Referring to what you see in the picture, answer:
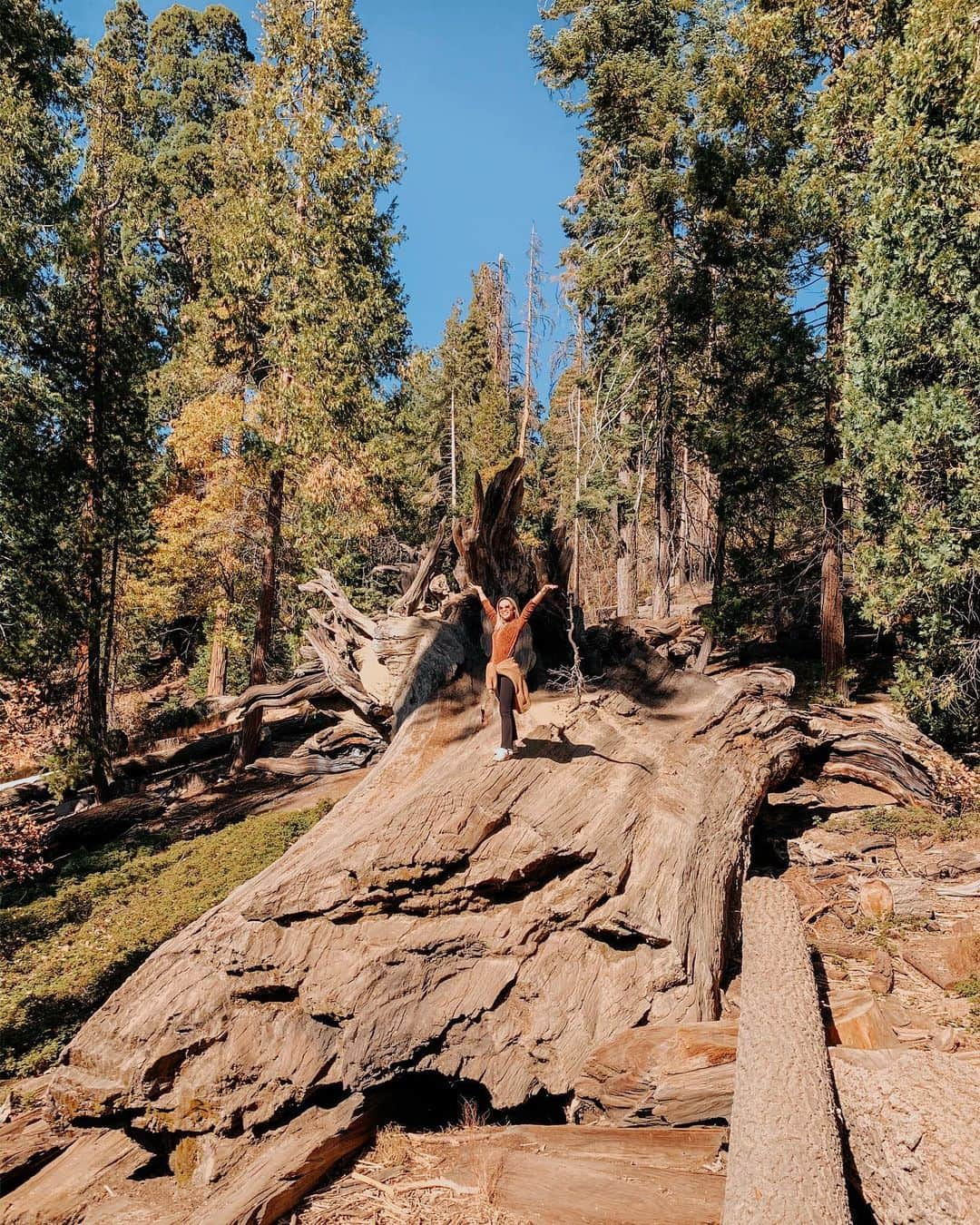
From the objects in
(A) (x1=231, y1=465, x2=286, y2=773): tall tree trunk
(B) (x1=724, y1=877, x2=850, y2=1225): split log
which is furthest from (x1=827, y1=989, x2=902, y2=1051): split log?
(A) (x1=231, y1=465, x2=286, y2=773): tall tree trunk

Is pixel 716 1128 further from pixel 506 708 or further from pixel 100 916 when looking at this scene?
pixel 100 916

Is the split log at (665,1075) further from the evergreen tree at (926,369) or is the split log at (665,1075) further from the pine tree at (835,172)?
the pine tree at (835,172)

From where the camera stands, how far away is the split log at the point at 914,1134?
3.46 meters

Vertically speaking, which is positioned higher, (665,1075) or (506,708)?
(506,708)

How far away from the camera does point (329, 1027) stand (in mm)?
5320

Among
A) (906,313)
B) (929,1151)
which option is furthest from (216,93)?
(929,1151)

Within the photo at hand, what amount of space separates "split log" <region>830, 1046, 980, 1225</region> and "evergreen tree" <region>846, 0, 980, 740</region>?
7.20 meters

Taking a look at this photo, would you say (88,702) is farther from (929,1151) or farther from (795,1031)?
(929,1151)

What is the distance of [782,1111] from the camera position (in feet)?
12.8

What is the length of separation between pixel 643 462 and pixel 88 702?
41.6 feet

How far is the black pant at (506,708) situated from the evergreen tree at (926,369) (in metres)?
6.35

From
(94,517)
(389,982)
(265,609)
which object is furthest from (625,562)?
(389,982)

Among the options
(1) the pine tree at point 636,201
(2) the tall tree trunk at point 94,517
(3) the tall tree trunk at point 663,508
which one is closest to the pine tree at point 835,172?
(1) the pine tree at point 636,201

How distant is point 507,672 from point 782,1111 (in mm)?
3905
